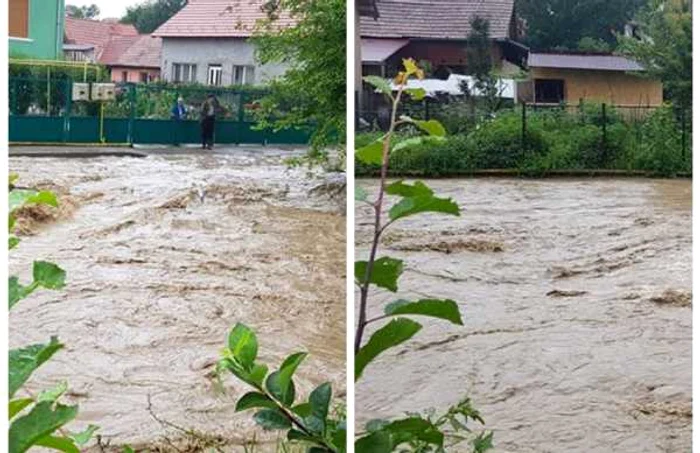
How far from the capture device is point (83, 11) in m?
1.74

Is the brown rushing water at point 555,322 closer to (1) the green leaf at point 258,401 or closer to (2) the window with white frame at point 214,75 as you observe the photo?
(2) the window with white frame at point 214,75

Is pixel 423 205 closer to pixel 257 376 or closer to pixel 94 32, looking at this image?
pixel 257 376

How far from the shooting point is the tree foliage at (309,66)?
6.16 feet

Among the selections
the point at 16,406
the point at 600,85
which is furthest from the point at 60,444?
the point at 600,85

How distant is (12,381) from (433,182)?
2.99 feet

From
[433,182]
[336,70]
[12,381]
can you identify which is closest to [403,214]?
[12,381]

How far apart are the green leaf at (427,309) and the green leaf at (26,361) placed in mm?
356

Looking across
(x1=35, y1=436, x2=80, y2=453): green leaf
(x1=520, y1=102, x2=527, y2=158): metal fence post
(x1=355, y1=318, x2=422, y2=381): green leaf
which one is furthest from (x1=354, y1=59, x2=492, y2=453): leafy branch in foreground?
(x1=520, y1=102, x2=527, y2=158): metal fence post

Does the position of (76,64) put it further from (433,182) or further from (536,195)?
(536,195)

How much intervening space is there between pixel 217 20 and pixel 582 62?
698mm

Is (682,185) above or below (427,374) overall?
above

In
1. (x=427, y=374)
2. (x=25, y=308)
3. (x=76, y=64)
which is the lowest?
(x=427, y=374)

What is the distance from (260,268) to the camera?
6.83 feet

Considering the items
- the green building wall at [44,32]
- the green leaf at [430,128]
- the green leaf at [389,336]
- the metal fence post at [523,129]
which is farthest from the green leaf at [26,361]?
the metal fence post at [523,129]
